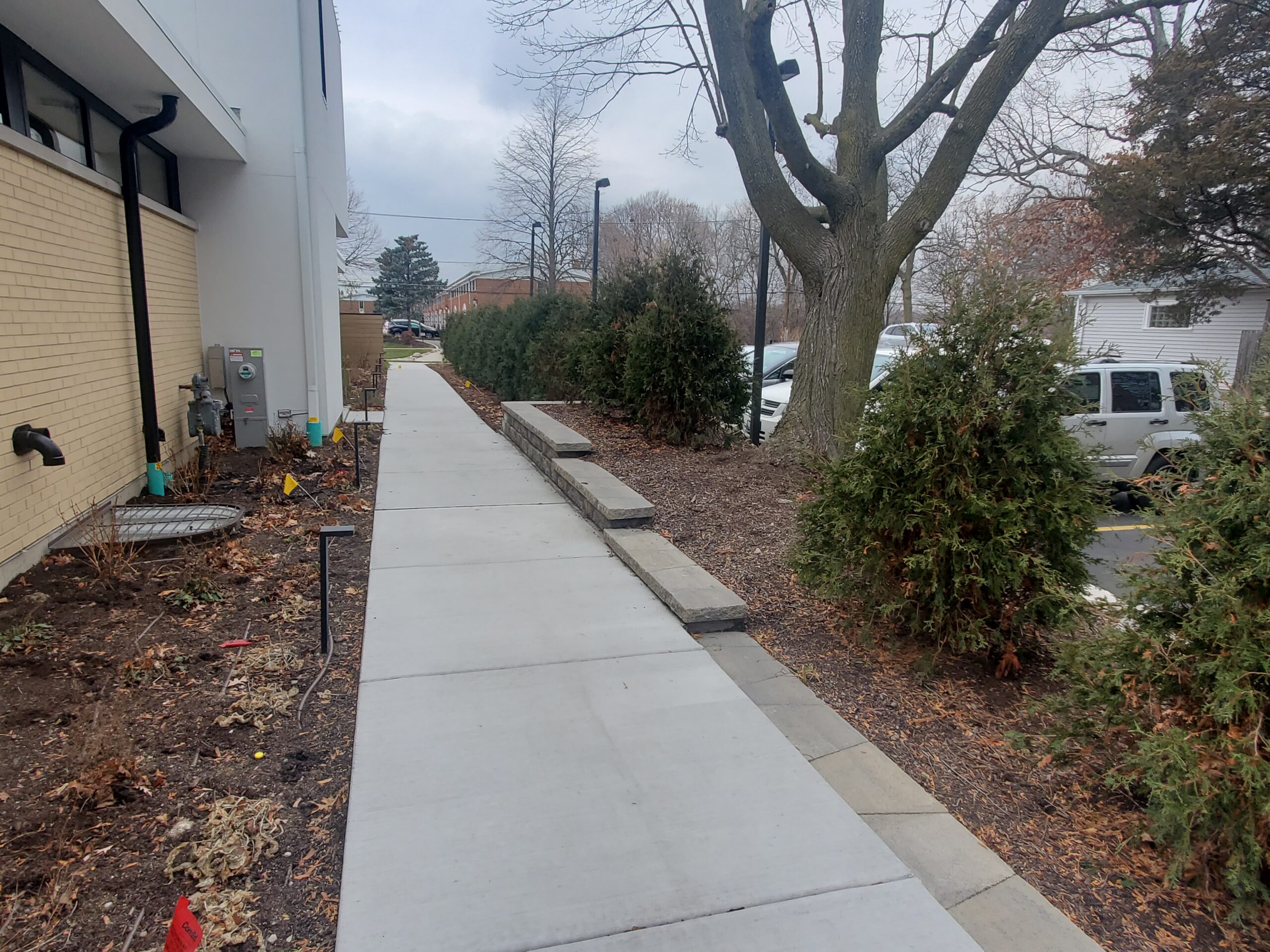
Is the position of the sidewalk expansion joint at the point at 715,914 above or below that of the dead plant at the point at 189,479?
below

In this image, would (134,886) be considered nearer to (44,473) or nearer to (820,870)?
(820,870)

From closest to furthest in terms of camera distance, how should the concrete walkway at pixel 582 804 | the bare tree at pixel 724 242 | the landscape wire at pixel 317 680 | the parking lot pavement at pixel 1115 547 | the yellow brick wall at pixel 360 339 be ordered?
the concrete walkway at pixel 582 804 < the landscape wire at pixel 317 680 < the parking lot pavement at pixel 1115 547 < the yellow brick wall at pixel 360 339 < the bare tree at pixel 724 242

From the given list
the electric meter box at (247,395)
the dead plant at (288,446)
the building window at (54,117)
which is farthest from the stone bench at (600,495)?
the building window at (54,117)

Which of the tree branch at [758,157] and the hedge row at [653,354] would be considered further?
the hedge row at [653,354]

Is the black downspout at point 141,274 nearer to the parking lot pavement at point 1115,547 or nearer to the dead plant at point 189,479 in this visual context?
the dead plant at point 189,479

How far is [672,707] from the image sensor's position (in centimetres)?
354

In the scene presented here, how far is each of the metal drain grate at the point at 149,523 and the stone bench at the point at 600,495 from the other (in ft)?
9.06

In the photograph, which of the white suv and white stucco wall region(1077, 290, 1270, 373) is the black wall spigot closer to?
the white suv

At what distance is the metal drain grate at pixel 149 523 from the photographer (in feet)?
16.9

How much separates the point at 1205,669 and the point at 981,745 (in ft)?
3.61

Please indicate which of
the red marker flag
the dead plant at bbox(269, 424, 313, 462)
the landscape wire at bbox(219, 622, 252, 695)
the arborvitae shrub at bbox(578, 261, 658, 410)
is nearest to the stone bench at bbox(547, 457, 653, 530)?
the arborvitae shrub at bbox(578, 261, 658, 410)

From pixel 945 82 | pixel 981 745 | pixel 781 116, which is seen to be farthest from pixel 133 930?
pixel 945 82

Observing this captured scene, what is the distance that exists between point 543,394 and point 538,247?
24.4 meters

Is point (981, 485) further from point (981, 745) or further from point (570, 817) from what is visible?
point (570, 817)
